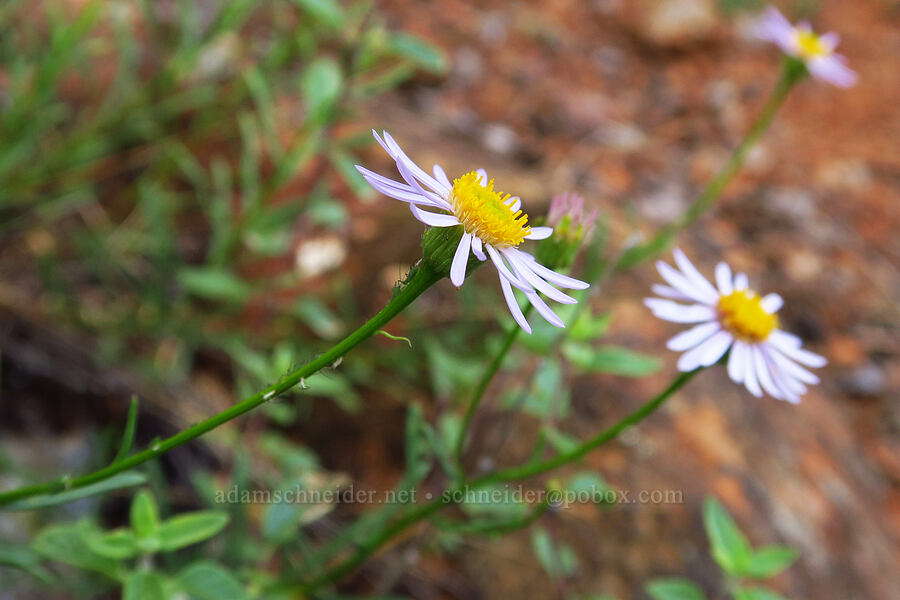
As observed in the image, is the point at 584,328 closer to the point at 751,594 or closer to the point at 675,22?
the point at 751,594

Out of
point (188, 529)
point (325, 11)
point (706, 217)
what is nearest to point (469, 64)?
point (706, 217)

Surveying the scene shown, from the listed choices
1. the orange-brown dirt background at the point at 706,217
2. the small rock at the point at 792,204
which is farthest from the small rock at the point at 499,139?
the small rock at the point at 792,204

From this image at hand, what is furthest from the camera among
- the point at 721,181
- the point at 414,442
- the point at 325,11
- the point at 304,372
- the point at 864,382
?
the point at 864,382

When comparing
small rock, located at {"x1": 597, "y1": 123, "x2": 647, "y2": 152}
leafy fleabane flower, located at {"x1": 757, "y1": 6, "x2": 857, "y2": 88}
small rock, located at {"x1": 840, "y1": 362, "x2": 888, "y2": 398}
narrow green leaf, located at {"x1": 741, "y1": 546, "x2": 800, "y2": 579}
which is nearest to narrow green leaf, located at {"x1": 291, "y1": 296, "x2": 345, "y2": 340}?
narrow green leaf, located at {"x1": 741, "y1": 546, "x2": 800, "y2": 579}

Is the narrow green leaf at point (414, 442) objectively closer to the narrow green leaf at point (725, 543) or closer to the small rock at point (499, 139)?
the narrow green leaf at point (725, 543)

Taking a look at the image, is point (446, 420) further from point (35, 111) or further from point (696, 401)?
point (35, 111)

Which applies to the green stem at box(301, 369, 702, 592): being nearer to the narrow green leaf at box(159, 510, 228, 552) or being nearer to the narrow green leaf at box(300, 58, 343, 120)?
the narrow green leaf at box(159, 510, 228, 552)

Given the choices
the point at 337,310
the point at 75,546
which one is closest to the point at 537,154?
the point at 337,310
